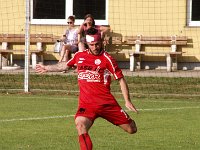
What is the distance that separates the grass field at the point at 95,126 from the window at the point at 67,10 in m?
8.94

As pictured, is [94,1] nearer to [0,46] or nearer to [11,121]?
[0,46]

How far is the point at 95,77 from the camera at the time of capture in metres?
11.9

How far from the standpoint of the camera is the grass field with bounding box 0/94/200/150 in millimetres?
13711

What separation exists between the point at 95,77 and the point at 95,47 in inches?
16.0

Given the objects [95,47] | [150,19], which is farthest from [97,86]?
[150,19]

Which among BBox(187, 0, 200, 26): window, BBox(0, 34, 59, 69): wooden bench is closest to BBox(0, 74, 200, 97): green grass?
BBox(0, 34, 59, 69): wooden bench

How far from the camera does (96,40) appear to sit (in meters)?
11.7

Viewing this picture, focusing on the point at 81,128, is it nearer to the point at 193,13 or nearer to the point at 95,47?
the point at 95,47

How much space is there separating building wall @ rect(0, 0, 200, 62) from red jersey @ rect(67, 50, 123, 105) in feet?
55.9

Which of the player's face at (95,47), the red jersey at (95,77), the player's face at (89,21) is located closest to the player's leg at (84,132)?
the red jersey at (95,77)

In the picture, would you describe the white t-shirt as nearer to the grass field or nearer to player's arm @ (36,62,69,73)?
the grass field

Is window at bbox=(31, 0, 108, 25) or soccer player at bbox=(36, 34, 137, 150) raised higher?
window at bbox=(31, 0, 108, 25)

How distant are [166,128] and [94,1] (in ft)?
47.3

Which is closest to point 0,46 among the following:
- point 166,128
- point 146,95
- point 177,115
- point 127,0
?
point 127,0
